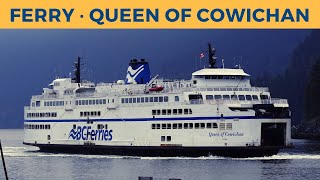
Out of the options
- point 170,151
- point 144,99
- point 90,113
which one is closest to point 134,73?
point 90,113

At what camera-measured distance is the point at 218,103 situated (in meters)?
60.4

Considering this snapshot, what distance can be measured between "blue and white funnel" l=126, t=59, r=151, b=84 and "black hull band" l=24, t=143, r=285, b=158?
7.55 m

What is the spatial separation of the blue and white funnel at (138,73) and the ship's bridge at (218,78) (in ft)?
32.5

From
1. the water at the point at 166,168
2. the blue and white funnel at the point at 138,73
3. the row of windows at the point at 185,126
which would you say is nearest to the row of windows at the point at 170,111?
the row of windows at the point at 185,126

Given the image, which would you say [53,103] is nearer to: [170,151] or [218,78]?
[170,151]

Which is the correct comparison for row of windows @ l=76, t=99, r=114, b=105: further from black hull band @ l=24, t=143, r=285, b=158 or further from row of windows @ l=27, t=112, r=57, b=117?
row of windows @ l=27, t=112, r=57, b=117

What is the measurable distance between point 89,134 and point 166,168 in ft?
55.7

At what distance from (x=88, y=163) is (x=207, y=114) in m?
10.9

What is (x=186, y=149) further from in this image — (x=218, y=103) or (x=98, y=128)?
(x=98, y=128)

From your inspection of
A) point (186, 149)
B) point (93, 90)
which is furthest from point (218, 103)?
point (93, 90)

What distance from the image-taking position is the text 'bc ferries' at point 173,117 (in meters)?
60.2

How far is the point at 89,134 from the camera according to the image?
70938mm

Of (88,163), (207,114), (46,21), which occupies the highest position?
(46,21)

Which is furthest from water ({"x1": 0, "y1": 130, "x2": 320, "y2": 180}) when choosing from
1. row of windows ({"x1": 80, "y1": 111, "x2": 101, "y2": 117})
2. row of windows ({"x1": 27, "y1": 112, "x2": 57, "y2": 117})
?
row of windows ({"x1": 27, "y1": 112, "x2": 57, "y2": 117})
